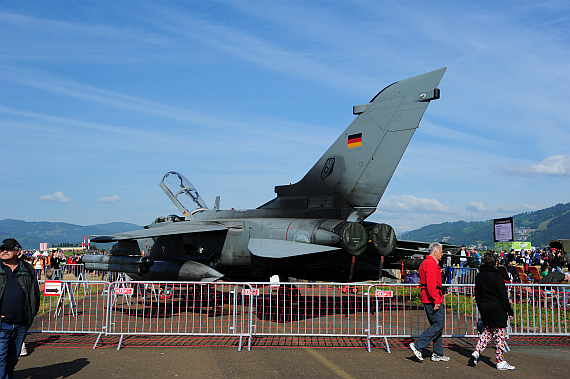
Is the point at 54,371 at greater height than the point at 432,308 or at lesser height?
lesser

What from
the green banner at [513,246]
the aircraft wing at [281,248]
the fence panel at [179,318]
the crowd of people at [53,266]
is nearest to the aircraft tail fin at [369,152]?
the aircraft wing at [281,248]

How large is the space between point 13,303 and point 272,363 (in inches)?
136

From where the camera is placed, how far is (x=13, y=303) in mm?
4875

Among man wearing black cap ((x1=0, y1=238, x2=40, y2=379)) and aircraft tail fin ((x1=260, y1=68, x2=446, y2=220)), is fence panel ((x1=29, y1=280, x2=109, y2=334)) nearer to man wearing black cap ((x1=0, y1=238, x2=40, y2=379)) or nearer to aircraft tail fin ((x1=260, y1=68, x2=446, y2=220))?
man wearing black cap ((x1=0, y1=238, x2=40, y2=379))

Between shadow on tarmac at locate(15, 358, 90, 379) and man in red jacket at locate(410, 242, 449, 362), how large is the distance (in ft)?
15.8

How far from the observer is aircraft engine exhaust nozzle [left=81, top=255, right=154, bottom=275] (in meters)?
11.7

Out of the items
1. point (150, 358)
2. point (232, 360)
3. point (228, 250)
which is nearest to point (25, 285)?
point (150, 358)

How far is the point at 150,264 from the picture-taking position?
11.6 meters

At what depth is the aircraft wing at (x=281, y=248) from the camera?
33.2 ft

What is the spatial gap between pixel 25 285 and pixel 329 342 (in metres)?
5.14

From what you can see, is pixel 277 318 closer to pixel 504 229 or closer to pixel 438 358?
pixel 438 358

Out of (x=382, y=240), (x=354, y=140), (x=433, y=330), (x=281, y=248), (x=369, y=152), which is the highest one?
(x=354, y=140)

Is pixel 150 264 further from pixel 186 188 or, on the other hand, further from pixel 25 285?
pixel 25 285

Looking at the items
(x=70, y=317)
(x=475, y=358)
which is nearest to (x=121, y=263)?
(x=70, y=317)
